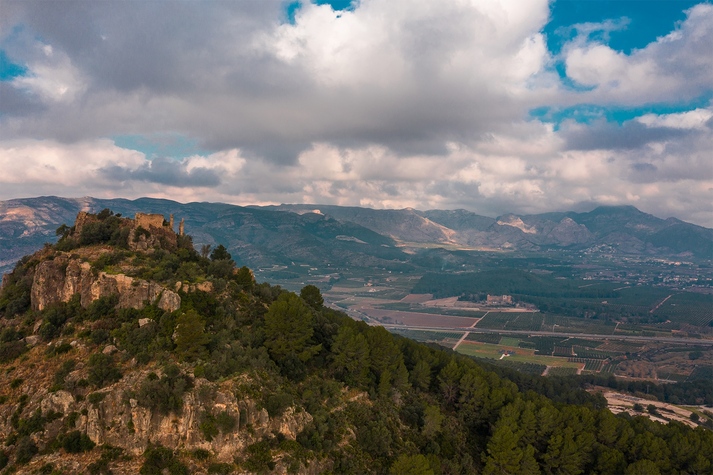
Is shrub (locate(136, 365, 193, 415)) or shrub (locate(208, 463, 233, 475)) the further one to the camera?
shrub (locate(136, 365, 193, 415))

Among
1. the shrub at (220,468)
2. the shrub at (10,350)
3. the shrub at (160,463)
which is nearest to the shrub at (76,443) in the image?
the shrub at (160,463)

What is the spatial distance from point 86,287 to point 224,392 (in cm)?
3357

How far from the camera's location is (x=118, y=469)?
1802 inches

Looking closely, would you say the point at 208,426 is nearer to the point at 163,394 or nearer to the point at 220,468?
the point at 220,468

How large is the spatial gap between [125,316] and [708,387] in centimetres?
23070

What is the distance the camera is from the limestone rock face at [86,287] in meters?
64.8

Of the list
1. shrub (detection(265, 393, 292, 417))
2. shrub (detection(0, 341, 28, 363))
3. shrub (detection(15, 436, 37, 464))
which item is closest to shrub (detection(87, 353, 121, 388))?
shrub (detection(15, 436, 37, 464))

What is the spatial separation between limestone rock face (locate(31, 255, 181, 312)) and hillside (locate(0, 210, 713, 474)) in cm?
23

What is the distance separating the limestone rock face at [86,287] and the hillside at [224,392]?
227mm

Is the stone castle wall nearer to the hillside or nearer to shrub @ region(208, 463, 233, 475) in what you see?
the hillside

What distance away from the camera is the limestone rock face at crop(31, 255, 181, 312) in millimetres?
64812

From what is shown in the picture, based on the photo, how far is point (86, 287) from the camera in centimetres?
6694

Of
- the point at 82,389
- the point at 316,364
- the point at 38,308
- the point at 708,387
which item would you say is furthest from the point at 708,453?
the point at 708,387

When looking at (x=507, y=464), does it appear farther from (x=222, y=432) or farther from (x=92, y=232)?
(x=92, y=232)
